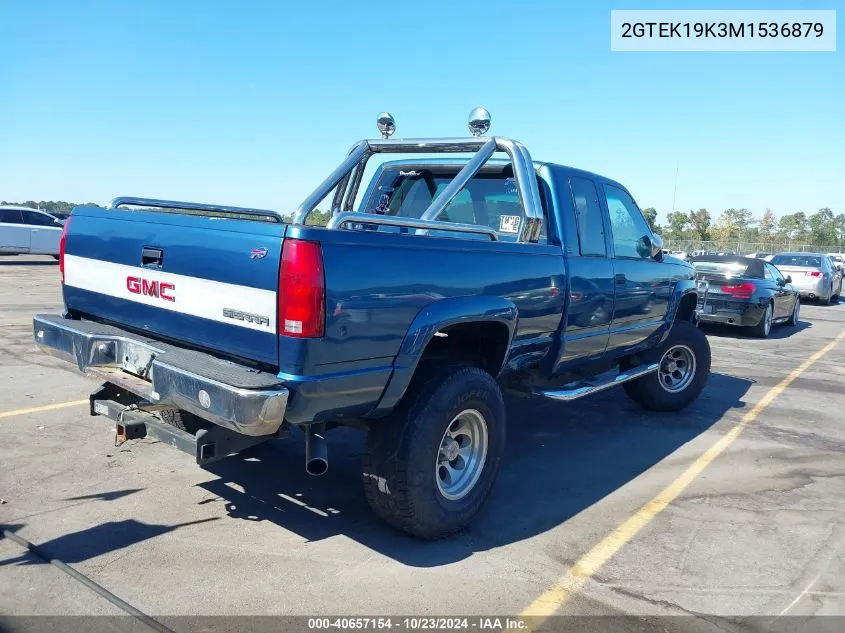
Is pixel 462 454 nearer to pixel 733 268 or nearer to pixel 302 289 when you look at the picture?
pixel 302 289

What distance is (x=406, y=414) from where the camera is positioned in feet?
11.2

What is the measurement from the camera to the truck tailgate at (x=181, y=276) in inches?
116

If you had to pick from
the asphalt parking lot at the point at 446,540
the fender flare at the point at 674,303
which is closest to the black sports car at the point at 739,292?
the fender flare at the point at 674,303

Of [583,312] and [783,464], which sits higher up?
[583,312]

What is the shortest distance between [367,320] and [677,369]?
15.3 feet

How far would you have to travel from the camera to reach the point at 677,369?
265 inches

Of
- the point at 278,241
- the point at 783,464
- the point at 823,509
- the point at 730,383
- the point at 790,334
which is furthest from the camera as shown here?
the point at 790,334

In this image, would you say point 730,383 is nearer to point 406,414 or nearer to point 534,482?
point 534,482

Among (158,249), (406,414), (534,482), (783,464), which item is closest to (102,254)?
(158,249)

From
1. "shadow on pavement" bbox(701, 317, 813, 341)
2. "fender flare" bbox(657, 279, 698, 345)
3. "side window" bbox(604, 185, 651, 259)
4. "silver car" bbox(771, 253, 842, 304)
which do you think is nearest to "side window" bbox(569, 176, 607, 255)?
"side window" bbox(604, 185, 651, 259)

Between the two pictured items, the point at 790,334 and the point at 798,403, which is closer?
the point at 798,403

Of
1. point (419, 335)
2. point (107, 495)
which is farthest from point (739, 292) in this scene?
point (107, 495)

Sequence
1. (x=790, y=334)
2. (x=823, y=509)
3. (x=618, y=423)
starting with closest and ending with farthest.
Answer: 1. (x=823, y=509)
2. (x=618, y=423)
3. (x=790, y=334)

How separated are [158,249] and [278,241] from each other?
0.91 metres
